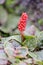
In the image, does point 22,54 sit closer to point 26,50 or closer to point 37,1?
point 26,50

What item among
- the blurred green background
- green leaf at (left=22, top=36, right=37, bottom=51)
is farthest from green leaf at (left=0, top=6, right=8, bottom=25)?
green leaf at (left=22, top=36, right=37, bottom=51)

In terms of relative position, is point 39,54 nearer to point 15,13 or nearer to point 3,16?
point 3,16

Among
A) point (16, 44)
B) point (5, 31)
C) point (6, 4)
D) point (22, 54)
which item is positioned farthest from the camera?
point (6, 4)

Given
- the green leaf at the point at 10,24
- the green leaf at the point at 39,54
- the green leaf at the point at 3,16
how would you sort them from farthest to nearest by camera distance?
the green leaf at the point at 3,16
the green leaf at the point at 10,24
the green leaf at the point at 39,54

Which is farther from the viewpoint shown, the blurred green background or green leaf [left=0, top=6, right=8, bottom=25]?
green leaf [left=0, top=6, right=8, bottom=25]

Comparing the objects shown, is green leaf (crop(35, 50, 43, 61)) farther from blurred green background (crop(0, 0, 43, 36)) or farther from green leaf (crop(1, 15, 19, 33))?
green leaf (crop(1, 15, 19, 33))

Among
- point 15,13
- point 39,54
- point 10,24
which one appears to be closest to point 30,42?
point 39,54

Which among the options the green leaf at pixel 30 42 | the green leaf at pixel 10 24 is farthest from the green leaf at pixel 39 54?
the green leaf at pixel 10 24

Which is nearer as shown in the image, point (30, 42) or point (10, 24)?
point (30, 42)

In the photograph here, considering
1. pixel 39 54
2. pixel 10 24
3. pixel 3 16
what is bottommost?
pixel 39 54

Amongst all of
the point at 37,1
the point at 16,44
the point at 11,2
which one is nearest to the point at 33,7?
the point at 37,1

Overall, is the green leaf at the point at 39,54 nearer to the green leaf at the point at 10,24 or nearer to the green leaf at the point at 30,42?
the green leaf at the point at 30,42
